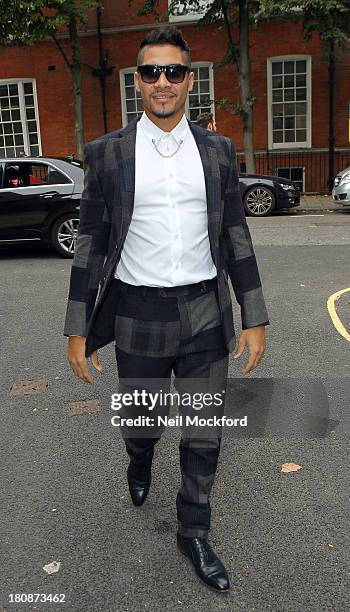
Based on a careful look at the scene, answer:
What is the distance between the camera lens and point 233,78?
67.9 ft

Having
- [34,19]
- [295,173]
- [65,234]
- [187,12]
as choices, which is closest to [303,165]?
[295,173]

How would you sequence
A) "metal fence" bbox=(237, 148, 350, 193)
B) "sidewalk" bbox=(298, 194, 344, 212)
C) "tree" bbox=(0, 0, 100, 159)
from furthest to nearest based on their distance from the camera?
1. "metal fence" bbox=(237, 148, 350, 193)
2. "sidewalk" bbox=(298, 194, 344, 212)
3. "tree" bbox=(0, 0, 100, 159)

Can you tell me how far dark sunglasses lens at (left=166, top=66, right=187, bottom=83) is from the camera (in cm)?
243

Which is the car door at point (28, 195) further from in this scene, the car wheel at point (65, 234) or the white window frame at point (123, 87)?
the white window frame at point (123, 87)

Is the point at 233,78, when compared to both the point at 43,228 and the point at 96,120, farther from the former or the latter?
the point at 43,228

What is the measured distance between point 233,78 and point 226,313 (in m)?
19.6

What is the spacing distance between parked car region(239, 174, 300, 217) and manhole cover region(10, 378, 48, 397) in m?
9.99

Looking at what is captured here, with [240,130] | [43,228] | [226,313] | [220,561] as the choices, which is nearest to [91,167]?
[226,313]

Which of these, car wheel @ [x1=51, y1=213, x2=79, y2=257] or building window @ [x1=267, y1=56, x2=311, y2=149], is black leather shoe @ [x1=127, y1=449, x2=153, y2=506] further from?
building window @ [x1=267, y1=56, x2=311, y2=149]

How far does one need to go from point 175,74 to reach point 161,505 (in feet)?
6.71

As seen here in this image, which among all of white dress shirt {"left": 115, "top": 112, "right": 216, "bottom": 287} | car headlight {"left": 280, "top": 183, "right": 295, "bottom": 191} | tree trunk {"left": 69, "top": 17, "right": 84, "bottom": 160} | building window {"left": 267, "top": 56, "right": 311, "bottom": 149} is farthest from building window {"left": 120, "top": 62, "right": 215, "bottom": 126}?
white dress shirt {"left": 115, "top": 112, "right": 216, "bottom": 287}

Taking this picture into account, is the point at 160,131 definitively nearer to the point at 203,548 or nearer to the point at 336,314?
the point at 203,548

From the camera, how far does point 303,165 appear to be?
2080 cm

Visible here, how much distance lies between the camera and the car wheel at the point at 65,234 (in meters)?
9.70
